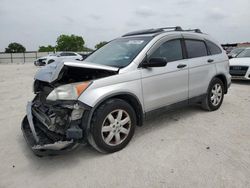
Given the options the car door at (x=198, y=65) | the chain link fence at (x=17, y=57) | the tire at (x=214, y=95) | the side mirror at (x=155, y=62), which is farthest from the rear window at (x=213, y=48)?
the chain link fence at (x=17, y=57)

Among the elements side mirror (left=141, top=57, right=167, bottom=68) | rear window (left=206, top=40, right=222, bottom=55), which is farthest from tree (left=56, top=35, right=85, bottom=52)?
side mirror (left=141, top=57, right=167, bottom=68)

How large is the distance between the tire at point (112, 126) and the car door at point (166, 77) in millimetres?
434

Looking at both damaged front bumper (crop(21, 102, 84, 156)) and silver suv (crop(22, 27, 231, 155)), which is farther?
silver suv (crop(22, 27, 231, 155))

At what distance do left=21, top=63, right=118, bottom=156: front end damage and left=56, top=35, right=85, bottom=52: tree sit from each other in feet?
219

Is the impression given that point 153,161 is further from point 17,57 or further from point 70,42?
point 70,42

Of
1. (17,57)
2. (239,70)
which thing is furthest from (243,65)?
(17,57)

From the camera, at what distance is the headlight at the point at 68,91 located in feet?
9.58

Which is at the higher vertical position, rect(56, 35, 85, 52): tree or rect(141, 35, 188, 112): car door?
rect(56, 35, 85, 52): tree

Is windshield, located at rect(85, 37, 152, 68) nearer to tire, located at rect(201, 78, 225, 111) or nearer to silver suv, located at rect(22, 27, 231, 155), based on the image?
silver suv, located at rect(22, 27, 231, 155)

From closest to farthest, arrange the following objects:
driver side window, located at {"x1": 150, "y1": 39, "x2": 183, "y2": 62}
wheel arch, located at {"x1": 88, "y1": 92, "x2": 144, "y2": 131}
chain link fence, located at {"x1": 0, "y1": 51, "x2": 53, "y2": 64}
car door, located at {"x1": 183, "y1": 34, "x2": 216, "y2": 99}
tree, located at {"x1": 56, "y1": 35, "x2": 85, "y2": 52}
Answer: wheel arch, located at {"x1": 88, "y1": 92, "x2": 144, "y2": 131} → driver side window, located at {"x1": 150, "y1": 39, "x2": 183, "y2": 62} → car door, located at {"x1": 183, "y1": 34, "x2": 216, "y2": 99} → chain link fence, located at {"x1": 0, "y1": 51, "x2": 53, "y2": 64} → tree, located at {"x1": 56, "y1": 35, "x2": 85, "y2": 52}

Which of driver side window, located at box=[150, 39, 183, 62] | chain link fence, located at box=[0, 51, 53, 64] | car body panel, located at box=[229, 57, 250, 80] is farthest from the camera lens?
chain link fence, located at box=[0, 51, 53, 64]

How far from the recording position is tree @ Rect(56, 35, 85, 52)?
68.2 metres

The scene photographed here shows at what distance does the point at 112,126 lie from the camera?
3.19 meters

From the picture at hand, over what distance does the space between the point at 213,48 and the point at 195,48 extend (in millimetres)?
711
